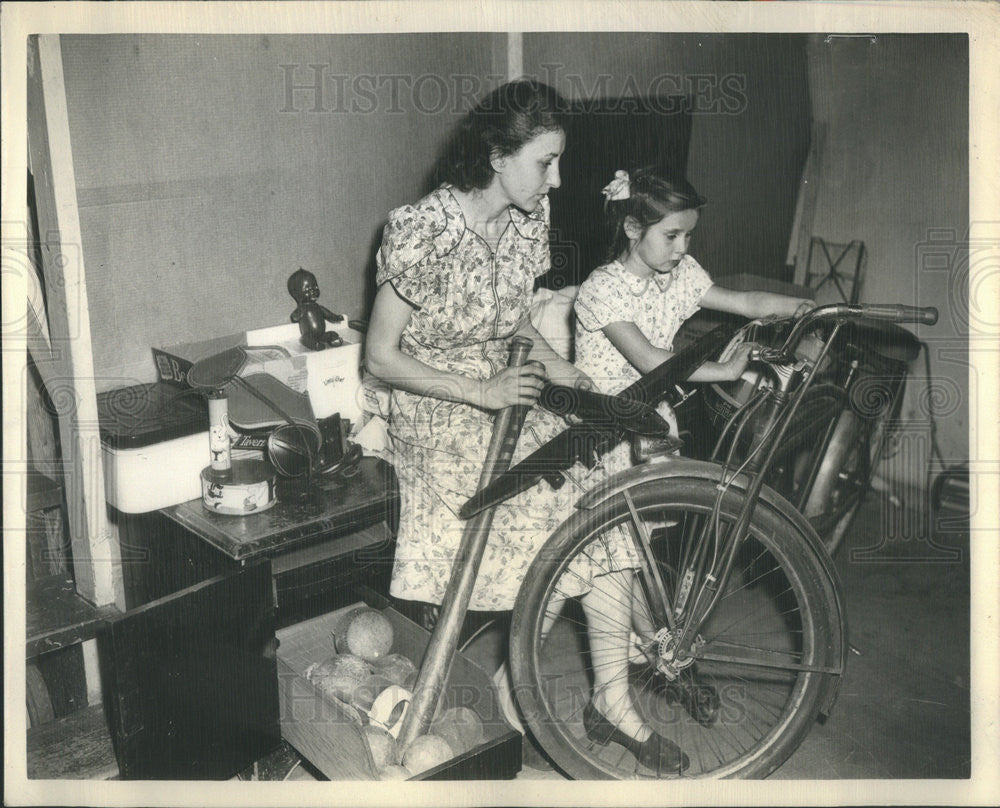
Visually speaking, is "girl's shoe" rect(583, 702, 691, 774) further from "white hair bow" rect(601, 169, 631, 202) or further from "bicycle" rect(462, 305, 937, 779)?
"white hair bow" rect(601, 169, 631, 202)

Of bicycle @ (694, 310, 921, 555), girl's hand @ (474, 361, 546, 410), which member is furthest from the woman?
bicycle @ (694, 310, 921, 555)

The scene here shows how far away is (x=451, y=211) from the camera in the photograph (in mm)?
2047

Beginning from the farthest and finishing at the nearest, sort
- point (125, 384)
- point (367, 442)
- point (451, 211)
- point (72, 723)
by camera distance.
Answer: point (367, 442) → point (125, 384) → point (72, 723) → point (451, 211)

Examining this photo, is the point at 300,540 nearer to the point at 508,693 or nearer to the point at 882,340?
the point at 508,693

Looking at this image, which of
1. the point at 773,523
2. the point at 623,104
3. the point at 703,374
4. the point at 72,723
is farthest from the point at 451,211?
the point at 72,723

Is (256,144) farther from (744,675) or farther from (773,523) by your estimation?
(744,675)

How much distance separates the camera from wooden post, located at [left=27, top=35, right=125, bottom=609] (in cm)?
197

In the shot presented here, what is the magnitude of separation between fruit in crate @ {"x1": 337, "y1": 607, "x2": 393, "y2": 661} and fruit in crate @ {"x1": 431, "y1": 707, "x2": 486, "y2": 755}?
0.28 meters

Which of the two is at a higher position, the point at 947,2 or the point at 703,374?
the point at 947,2

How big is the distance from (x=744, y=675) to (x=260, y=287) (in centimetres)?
164

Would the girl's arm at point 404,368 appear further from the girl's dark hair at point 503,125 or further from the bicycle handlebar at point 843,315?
the bicycle handlebar at point 843,315

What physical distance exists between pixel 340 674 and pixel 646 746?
0.71 meters

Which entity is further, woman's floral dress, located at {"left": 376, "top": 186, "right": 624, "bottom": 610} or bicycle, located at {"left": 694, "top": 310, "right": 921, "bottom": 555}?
bicycle, located at {"left": 694, "top": 310, "right": 921, "bottom": 555}

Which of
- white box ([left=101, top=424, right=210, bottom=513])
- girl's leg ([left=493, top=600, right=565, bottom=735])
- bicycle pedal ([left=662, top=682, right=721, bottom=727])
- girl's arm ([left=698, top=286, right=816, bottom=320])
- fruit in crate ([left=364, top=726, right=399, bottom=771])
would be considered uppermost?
girl's arm ([left=698, top=286, right=816, bottom=320])
